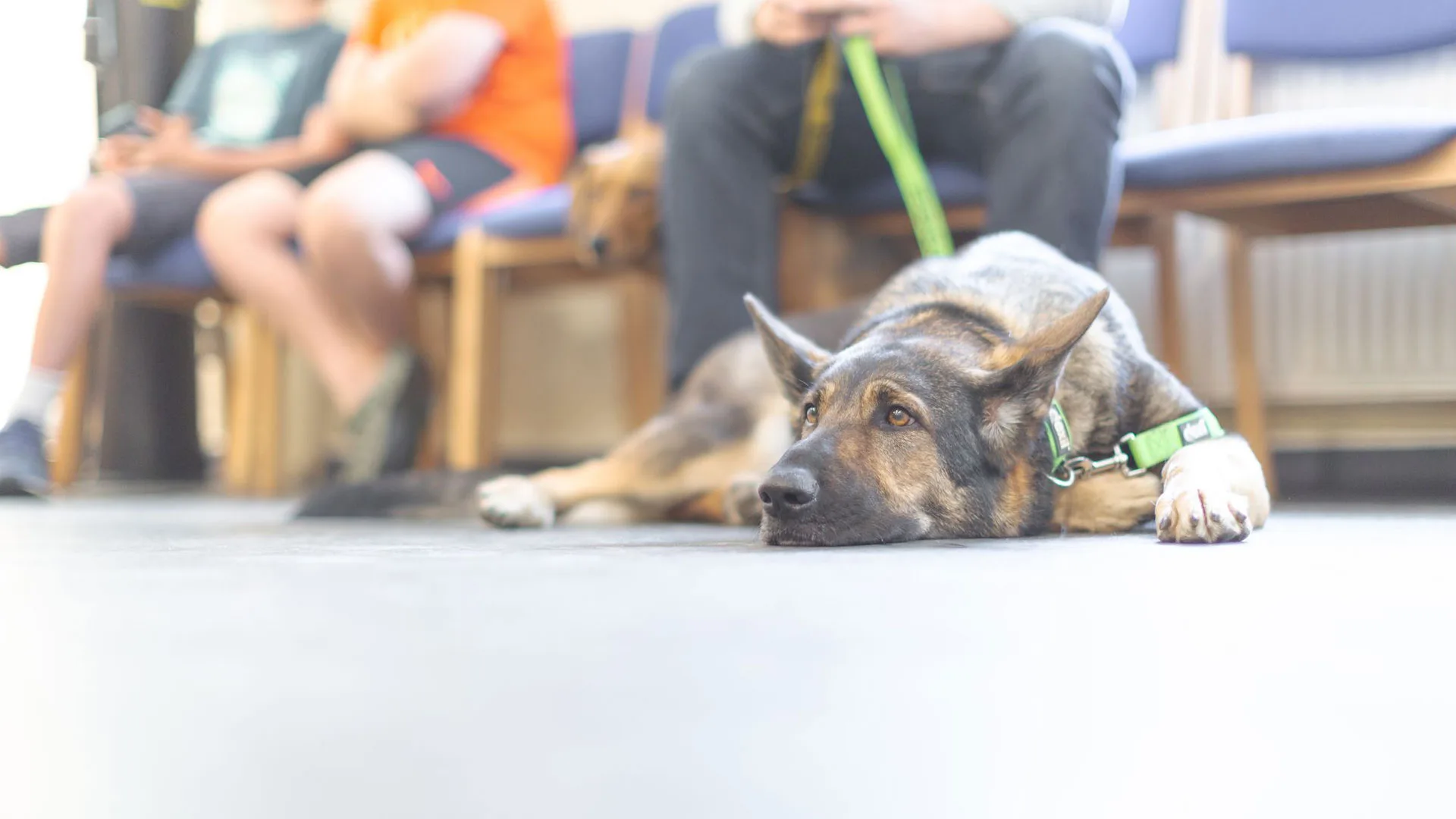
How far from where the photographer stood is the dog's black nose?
131 centimetres

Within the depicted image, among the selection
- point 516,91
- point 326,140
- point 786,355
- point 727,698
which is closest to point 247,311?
point 326,140

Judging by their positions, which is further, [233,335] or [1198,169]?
[233,335]

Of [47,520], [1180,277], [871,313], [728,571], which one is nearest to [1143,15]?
[1180,277]

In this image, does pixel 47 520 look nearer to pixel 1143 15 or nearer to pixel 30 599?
pixel 30 599

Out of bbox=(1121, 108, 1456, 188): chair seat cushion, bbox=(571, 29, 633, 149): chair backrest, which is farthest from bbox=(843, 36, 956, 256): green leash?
bbox=(571, 29, 633, 149): chair backrest

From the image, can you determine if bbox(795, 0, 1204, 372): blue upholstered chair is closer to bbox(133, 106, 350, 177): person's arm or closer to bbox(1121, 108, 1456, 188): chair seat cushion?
bbox(1121, 108, 1456, 188): chair seat cushion

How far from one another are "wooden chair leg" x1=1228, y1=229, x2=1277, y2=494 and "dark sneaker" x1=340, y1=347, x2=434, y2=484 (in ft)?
6.71

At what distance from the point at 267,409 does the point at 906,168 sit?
2431mm

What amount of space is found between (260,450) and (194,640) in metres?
3.18

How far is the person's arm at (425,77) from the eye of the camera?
124 inches

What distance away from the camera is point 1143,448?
158cm

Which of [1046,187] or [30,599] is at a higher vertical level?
[1046,187]

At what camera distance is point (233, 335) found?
493cm

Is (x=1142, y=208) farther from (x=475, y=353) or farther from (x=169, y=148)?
(x=169, y=148)
